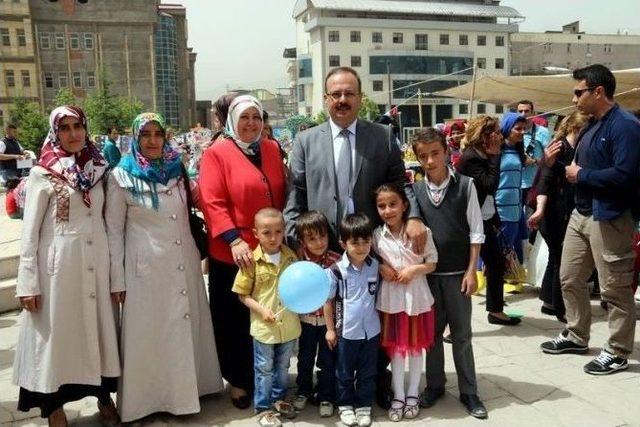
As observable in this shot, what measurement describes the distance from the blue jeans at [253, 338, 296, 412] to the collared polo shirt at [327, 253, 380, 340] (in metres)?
0.38

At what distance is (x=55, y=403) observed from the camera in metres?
2.98

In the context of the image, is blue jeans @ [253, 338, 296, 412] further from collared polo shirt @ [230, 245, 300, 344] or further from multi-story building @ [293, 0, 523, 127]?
multi-story building @ [293, 0, 523, 127]

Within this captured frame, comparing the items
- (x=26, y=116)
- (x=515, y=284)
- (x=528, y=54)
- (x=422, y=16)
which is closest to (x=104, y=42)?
(x=26, y=116)

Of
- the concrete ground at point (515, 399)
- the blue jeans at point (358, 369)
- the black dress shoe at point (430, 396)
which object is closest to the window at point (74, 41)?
the concrete ground at point (515, 399)

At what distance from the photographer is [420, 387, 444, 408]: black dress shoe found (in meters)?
3.26

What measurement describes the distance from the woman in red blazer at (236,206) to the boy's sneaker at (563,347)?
2.29m

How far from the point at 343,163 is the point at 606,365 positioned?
2302 millimetres

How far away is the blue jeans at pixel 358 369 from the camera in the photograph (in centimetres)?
306

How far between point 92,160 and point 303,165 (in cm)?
120

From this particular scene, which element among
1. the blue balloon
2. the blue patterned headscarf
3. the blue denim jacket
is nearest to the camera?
the blue balloon

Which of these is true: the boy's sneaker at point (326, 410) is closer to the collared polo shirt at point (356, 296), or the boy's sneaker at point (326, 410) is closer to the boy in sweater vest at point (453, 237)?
the collared polo shirt at point (356, 296)

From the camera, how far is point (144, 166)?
9.96ft

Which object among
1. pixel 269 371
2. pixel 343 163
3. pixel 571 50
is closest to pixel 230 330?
pixel 269 371

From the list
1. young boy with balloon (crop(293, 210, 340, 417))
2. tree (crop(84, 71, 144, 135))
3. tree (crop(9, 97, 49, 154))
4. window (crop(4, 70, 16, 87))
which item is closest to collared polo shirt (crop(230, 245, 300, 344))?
young boy with balloon (crop(293, 210, 340, 417))
